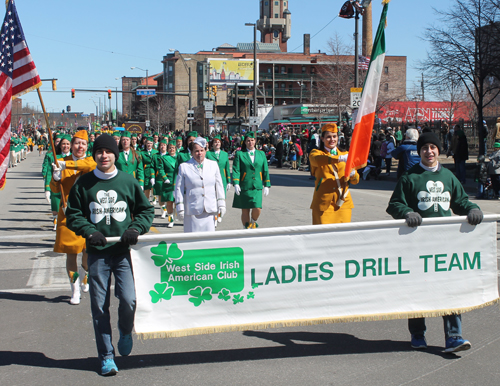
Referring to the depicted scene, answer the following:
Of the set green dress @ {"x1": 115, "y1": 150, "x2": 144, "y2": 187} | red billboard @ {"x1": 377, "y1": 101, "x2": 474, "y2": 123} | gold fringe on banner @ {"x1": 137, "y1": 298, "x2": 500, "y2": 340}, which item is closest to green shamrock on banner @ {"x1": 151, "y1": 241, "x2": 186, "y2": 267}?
gold fringe on banner @ {"x1": 137, "y1": 298, "x2": 500, "y2": 340}

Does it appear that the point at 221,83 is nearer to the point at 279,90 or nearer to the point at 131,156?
the point at 279,90

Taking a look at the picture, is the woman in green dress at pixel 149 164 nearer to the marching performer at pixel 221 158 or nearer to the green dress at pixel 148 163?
the green dress at pixel 148 163

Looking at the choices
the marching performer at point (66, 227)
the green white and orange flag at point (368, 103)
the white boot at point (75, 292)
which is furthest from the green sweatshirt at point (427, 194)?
the white boot at point (75, 292)

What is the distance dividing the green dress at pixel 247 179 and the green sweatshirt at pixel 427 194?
5.34m

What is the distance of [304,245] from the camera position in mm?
4977

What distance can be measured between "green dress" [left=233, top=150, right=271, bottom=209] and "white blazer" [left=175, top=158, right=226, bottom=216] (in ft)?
9.56

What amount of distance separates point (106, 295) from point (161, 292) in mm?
436

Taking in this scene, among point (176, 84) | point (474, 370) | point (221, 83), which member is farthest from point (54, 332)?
point (176, 84)

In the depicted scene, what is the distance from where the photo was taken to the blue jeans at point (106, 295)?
462 cm

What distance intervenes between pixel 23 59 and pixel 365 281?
4.88 meters

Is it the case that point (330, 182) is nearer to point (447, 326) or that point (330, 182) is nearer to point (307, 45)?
point (447, 326)

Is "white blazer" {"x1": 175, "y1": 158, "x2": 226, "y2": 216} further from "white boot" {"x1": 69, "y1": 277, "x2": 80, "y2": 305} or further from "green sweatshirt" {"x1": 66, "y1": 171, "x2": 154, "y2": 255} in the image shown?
"green sweatshirt" {"x1": 66, "y1": 171, "x2": 154, "y2": 255}

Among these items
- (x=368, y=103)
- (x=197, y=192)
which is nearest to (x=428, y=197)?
(x=368, y=103)

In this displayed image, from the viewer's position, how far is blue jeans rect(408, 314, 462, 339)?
198 inches
